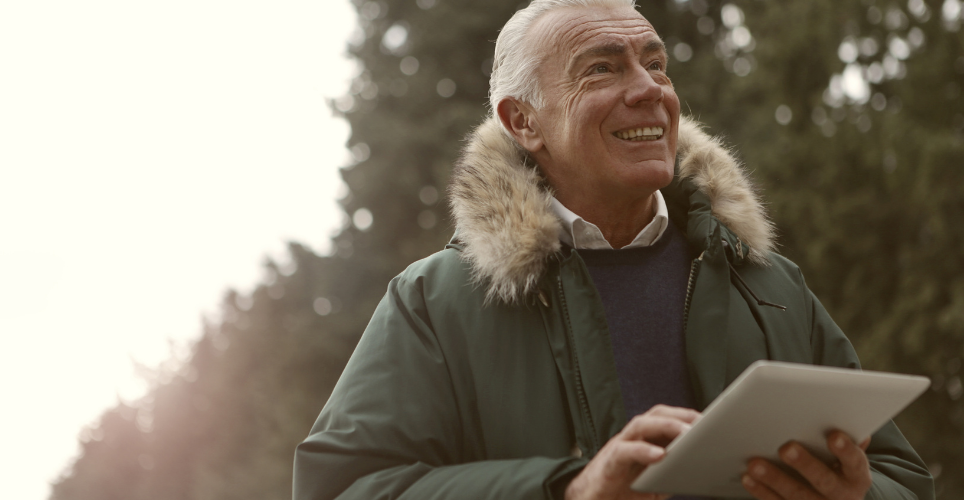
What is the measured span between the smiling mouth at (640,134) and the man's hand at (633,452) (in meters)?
0.93

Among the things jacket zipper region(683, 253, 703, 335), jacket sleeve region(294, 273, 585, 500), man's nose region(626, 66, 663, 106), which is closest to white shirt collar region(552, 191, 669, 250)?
jacket zipper region(683, 253, 703, 335)

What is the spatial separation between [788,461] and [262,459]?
62.1 ft

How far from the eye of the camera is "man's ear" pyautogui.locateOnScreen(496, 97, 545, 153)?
2.60 m

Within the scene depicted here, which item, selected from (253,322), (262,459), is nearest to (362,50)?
(253,322)

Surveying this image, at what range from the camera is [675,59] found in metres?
14.1

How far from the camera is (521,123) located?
2662 mm

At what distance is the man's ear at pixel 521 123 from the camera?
8.53 ft

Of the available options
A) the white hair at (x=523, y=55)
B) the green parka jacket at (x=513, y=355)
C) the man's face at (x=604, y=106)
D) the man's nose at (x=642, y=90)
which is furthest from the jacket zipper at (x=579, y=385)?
the white hair at (x=523, y=55)

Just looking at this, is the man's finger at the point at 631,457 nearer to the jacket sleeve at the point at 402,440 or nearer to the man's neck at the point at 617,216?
the jacket sleeve at the point at 402,440

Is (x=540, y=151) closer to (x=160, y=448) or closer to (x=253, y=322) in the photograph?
(x=253, y=322)

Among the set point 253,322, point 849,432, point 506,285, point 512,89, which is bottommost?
point 253,322

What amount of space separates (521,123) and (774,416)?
4.45 ft

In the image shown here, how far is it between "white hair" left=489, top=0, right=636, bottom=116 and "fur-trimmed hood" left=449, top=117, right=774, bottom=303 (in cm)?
12

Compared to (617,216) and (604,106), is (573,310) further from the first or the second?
(604,106)
